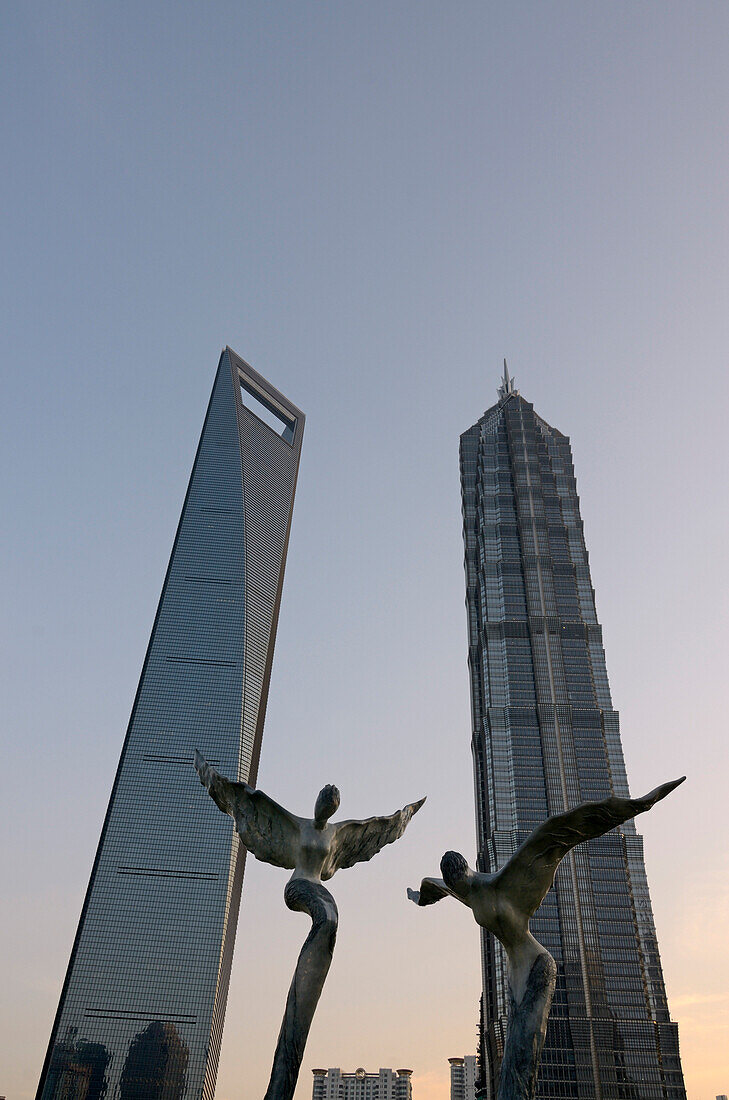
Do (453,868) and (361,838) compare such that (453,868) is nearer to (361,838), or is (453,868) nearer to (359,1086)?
→ (361,838)

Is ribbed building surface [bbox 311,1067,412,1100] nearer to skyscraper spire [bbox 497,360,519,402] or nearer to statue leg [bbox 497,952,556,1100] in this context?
skyscraper spire [bbox 497,360,519,402]

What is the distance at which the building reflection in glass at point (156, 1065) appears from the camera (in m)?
96.6

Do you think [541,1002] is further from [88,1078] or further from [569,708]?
[88,1078]

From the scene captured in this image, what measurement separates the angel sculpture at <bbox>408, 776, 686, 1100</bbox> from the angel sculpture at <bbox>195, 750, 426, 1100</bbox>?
58.8 inches

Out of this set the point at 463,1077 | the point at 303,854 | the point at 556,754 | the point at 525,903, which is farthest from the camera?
the point at 463,1077

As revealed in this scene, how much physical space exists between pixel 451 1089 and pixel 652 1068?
10287 cm

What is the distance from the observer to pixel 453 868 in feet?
33.7

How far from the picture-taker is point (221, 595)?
392 ft

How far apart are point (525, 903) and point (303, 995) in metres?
2.67

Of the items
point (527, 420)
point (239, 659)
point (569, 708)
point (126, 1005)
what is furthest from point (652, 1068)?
point (527, 420)

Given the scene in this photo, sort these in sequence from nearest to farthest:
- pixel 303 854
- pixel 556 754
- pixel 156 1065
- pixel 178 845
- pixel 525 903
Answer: pixel 525 903, pixel 303 854, pixel 556 754, pixel 156 1065, pixel 178 845

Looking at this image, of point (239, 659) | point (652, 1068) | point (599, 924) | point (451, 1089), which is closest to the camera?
point (652, 1068)

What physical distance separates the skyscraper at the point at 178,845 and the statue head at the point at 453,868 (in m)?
98.1

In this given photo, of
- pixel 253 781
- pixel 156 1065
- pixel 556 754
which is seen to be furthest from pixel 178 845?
pixel 556 754
